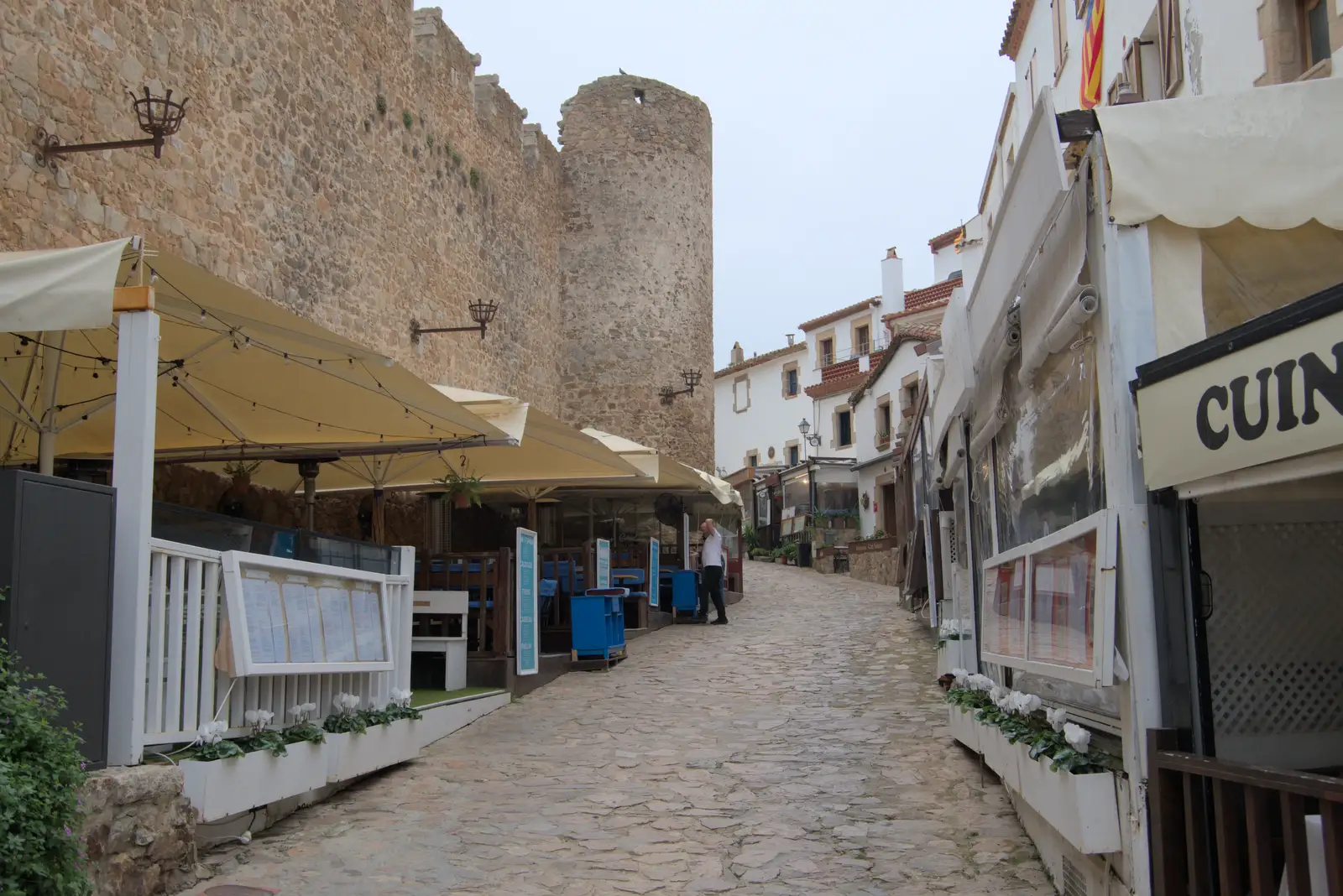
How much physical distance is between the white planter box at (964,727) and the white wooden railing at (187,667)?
3465 millimetres

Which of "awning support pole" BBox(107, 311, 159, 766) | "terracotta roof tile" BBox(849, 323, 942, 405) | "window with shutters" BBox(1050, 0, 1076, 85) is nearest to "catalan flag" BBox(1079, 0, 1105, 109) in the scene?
"window with shutters" BBox(1050, 0, 1076, 85)

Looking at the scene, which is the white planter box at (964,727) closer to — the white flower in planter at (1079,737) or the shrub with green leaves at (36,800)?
the white flower in planter at (1079,737)

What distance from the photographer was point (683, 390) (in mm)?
22219

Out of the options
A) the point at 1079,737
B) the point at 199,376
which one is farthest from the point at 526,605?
the point at 1079,737

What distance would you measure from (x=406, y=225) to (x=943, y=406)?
8.50m

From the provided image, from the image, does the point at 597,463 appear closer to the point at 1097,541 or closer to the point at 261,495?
the point at 261,495

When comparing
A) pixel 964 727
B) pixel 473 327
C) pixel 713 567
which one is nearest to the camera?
pixel 964 727

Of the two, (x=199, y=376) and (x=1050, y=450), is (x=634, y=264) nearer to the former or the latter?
(x=199, y=376)

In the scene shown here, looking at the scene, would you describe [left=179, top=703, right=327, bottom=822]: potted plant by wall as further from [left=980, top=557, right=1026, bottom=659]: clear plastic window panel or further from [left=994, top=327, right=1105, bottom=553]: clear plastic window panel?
[left=994, top=327, right=1105, bottom=553]: clear plastic window panel

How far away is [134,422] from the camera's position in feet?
14.8

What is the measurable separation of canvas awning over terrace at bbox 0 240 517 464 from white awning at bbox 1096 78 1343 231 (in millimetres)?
3488

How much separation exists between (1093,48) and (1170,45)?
2828 mm

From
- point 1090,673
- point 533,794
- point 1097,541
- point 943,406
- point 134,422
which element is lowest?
point 533,794

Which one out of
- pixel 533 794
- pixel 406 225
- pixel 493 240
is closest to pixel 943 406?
pixel 533 794
